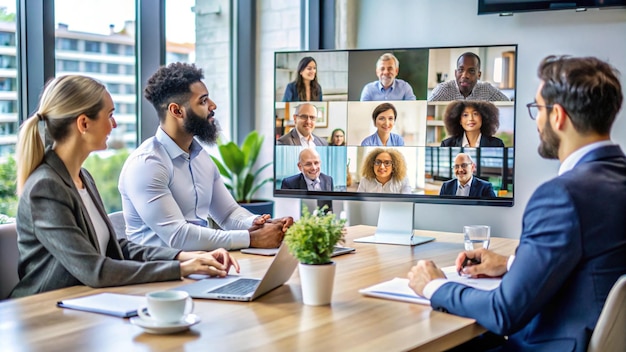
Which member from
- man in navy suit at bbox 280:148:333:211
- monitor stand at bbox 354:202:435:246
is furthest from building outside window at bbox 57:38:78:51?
monitor stand at bbox 354:202:435:246

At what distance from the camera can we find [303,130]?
2.95 metres

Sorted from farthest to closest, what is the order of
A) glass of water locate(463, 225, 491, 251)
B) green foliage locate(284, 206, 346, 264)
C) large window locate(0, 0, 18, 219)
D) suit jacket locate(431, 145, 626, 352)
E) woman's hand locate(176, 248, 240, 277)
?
large window locate(0, 0, 18, 219) → glass of water locate(463, 225, 491, 251) → woman's hand locate(176, 248, 240, 277) → green foliage locate(284, 206, 346, 264) → suit jacket locate(431, 145, 626, 352)

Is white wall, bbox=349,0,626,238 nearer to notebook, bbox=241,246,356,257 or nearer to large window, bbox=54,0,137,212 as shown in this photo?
large window, bbox=54,0,137,212

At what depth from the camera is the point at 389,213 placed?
2.91m

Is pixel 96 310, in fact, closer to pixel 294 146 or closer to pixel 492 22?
pixel 294 146

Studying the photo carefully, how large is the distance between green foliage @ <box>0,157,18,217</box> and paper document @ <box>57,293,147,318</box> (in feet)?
5.11

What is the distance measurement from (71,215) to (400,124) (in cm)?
131

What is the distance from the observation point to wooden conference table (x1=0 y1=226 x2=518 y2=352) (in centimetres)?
147

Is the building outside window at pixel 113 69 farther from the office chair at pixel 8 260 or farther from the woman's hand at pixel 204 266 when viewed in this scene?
the woman's hand at pixel 204 266

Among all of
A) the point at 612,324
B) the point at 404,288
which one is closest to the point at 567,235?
the point at 612,324

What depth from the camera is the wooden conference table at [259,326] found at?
1.47 metres

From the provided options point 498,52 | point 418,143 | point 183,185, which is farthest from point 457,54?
point 183,185

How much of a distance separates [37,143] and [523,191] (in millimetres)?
2882

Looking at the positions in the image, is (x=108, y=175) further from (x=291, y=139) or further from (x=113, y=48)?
(x=291, y=139)
